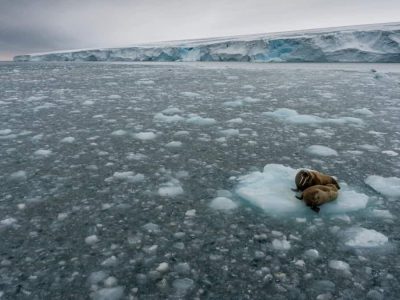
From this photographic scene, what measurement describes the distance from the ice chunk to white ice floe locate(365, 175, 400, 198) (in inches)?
61.2

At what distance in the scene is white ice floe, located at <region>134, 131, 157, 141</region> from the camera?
298 cm

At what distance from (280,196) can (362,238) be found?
473 mm

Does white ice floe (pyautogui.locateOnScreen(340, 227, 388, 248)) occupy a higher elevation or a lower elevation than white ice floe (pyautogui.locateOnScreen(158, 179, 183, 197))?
lower

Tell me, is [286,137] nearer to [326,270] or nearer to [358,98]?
[326,270]

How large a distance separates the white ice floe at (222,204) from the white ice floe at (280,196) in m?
0.09

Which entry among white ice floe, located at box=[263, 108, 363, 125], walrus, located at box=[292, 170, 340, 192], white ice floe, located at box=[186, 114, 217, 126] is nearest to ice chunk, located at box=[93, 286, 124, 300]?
walrus, located at box=[292, 170, 340, 192]

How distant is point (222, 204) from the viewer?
1802mm

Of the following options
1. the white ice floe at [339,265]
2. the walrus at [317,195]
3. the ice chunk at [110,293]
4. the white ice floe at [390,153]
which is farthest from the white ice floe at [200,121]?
the ice chunk at [110,293]

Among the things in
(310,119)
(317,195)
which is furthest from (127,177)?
(310,119)

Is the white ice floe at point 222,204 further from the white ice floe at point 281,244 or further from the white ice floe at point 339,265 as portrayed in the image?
the white ice floe at point 339,265

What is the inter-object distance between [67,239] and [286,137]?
212 cm

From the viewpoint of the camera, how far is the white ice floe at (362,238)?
4.74ft

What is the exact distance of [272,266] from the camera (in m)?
1.30

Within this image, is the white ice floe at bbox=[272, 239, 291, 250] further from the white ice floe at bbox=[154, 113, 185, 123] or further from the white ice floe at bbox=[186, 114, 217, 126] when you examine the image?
the white ice floe at bbox=[154, 113, 185, 123]
